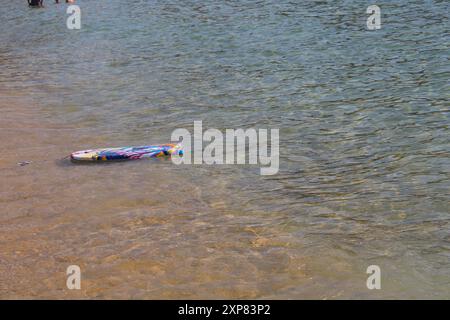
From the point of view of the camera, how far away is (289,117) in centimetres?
1159

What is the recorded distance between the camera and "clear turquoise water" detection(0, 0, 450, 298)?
6.48 m

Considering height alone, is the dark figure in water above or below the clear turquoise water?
above

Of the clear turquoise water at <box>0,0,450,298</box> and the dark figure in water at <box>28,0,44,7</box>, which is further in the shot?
the dark figure in water at <box>28,0,44,7</box>

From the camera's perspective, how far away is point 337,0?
24328 millimetres

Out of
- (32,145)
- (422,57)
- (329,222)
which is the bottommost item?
(329,222)

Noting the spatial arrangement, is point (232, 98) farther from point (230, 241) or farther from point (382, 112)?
point (230, 241)

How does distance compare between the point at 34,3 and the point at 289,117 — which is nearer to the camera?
the point at 289,117

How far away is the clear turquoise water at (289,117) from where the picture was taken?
21.3 feet

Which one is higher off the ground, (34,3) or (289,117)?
(34,3)

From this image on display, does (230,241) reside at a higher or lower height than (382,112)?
lower

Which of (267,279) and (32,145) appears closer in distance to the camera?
(267,279)
